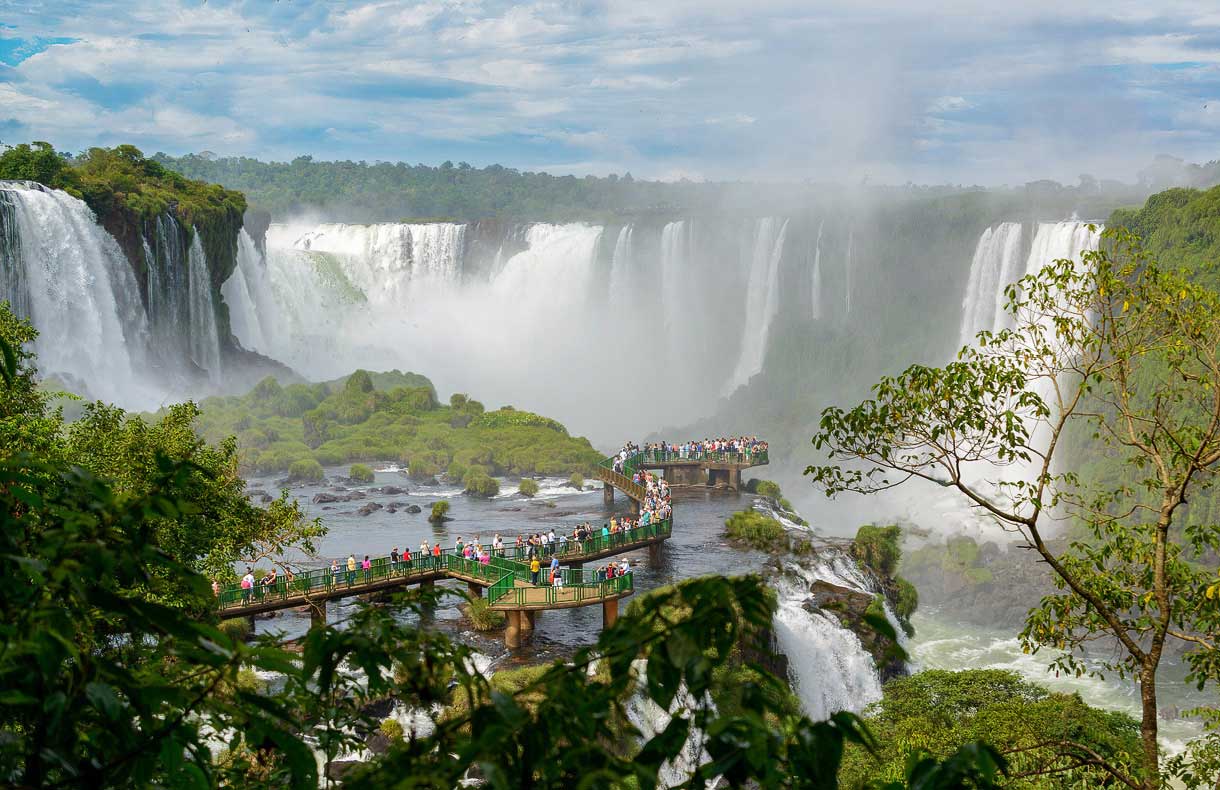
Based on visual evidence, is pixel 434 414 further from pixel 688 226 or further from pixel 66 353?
pixel 688 226

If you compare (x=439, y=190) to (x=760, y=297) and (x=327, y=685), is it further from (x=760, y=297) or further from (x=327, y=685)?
(x=327, y=685)

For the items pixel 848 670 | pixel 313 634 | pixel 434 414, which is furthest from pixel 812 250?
pixel 313 634

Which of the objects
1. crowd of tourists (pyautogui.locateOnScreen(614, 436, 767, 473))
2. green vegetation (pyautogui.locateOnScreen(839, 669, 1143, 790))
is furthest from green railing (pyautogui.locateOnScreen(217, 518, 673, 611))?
crowd of tourists (pyautogui.locateOnScreen(614, 436, 767, 473))

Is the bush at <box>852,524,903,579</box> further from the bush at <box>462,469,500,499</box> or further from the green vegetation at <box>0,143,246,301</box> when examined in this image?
the green vegetation at <box>0,143,246,301</box>

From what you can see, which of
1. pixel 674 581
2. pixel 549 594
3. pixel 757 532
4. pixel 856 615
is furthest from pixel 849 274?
pixel 549 594

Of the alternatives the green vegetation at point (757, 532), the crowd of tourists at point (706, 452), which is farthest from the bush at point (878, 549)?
the crowd of tourists at point (706, 452)

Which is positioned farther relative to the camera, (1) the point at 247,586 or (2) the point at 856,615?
(2) the point at 856,615
